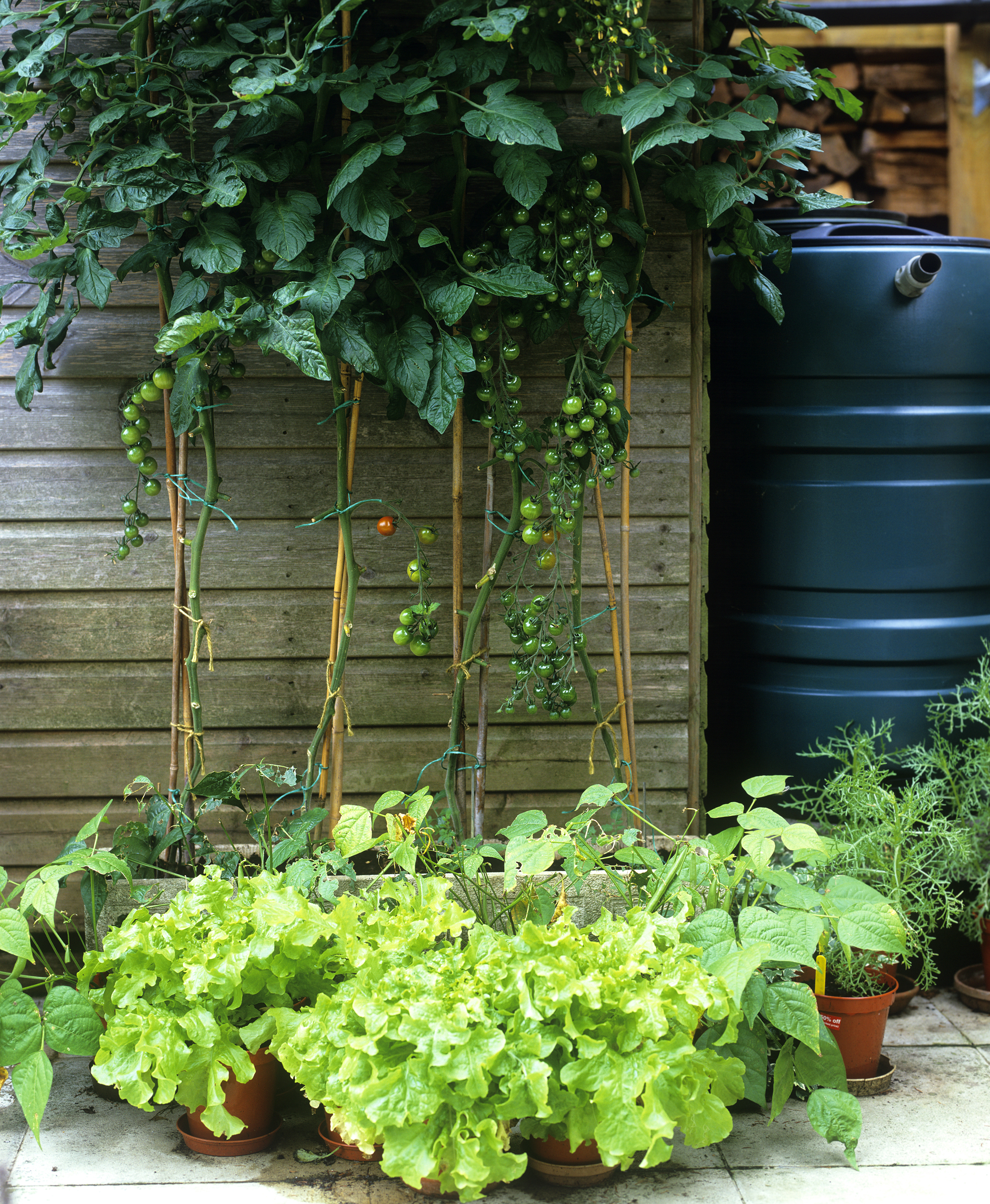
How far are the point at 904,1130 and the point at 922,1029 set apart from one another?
0.42m

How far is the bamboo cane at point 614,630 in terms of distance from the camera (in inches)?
Answer: 78.1

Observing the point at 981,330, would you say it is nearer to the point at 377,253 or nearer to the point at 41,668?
the point at 377,253

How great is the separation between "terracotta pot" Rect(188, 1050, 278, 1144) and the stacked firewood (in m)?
3.09

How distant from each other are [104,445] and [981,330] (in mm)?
1909

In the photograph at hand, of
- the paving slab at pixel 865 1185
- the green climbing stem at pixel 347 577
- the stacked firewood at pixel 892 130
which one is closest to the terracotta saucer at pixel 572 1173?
the paving slab at pixel 865 1185

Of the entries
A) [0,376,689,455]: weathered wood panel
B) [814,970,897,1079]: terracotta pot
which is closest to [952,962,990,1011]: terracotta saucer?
[814,970,897,1079]: terracotta pot

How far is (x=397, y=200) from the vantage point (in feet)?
5.75

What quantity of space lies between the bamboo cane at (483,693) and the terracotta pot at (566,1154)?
1.97 ft

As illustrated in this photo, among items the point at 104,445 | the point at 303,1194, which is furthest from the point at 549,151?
the point at 303,1194

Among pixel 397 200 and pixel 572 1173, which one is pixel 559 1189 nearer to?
pixel 572 1173

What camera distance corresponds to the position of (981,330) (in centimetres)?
215

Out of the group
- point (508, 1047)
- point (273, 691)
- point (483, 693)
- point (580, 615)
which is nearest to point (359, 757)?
point (273, 691)

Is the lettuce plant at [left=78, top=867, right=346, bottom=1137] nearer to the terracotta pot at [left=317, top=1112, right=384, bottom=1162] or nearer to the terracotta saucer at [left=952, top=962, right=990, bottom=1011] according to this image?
the terracotta pot at [left=317, top=1112, right=384, bottom=1162]

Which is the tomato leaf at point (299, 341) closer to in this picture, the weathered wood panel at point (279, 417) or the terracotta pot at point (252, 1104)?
the weathered wood panel at point (279, 417)
